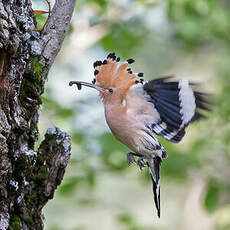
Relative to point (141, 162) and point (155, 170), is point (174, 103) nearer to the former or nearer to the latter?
point (141, 162)

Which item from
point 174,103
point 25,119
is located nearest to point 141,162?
point 174,103

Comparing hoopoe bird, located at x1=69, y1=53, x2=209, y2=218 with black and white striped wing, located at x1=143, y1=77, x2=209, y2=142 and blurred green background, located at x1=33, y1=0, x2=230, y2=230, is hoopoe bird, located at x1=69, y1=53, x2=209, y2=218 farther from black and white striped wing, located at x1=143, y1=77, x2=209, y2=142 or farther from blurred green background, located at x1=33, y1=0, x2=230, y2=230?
blurred green background, located at x1=33, y1=0, x2=230, y2=230

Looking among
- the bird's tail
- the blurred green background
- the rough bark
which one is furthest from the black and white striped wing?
the blurred green background

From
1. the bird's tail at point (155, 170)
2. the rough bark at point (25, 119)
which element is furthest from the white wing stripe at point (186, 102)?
the rough bark at point (25, 119)

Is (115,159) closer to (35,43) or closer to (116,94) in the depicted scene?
(116,94)

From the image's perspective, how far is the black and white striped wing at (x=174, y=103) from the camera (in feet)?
11.1

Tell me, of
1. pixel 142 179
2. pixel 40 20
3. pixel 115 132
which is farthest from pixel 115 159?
pixel 40 20

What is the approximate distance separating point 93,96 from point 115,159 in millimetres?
714

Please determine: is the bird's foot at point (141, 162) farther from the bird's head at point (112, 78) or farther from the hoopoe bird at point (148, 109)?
the bird's head at point (112, 78)

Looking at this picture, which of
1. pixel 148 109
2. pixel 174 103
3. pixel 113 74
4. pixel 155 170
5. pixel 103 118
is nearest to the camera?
pixel 113 74

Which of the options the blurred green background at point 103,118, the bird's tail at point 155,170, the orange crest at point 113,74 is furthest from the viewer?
the blurred green background at point 103,118

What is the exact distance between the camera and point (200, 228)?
7438mm

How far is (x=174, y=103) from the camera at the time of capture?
3.42 meters

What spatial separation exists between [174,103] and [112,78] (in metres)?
0.51
